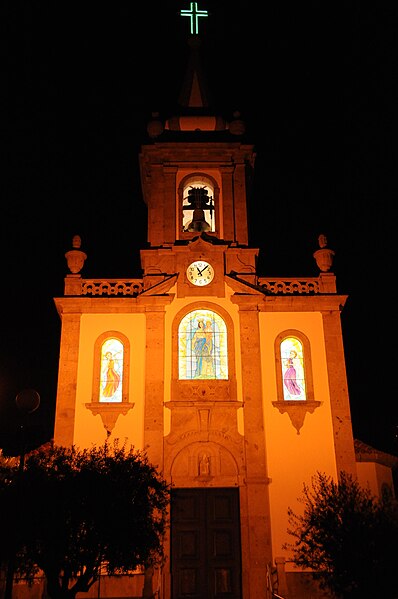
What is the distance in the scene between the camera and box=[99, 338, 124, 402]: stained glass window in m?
A: 21.8

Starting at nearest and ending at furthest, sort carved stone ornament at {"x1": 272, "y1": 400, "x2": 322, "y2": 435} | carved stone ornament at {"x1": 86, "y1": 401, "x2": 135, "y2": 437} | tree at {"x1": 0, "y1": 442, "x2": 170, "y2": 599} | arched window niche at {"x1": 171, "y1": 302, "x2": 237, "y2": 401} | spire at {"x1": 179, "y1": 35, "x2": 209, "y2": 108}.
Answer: tree at {"x1": 0, "y1": 442, "x2": 170, "y2": 599} < carved stone ornament at {"x1": 86, "y1": 401, "x2": 135, "y2": 437} < carved stone ornament at {"x1": 272, "y1": 400, "x2": 322, "y2": 435} < arched window niche at {"x1": 171, "y1": 302, "x2": 237, "y2": 401} < spire at {"x1": 179, "y1": 35, "x2": 209, "y2": 108}

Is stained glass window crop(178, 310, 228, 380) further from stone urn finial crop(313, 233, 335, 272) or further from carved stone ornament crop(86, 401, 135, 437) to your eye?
stone urn finial crop(313, 233, 335, 272)

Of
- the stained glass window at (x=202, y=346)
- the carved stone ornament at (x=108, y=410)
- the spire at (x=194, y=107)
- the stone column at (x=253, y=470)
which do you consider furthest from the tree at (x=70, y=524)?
the spire at (x=194, y=107)

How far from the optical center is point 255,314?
22.9 meters

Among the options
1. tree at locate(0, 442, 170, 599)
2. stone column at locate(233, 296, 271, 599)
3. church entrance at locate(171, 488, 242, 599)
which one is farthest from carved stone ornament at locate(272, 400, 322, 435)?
tree at locate(0, 442, 170, 599)

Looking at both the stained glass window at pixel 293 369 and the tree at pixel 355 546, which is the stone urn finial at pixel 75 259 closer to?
the stained glass window at pixel 293 369

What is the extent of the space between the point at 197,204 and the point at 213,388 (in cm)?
696

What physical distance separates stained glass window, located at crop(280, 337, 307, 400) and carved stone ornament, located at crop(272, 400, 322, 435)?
360 millimetres

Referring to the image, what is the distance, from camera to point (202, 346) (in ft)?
74.0

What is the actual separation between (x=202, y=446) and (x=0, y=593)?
6.86 metres

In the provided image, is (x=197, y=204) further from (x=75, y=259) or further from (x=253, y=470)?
(x=253, y=470)

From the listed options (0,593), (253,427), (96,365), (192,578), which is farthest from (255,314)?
(0,593)

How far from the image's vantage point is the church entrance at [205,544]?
65.2 ft

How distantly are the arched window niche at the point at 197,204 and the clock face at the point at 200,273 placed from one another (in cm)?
132
